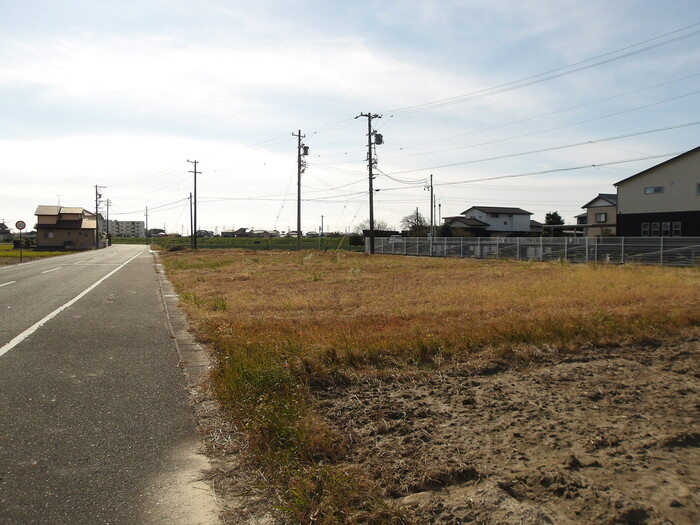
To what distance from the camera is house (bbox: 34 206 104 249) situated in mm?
71625

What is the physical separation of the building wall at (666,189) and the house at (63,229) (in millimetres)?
67048

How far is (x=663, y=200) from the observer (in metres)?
37.2

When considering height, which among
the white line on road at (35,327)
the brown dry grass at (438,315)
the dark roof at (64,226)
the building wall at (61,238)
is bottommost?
the white line on road at (35,327)

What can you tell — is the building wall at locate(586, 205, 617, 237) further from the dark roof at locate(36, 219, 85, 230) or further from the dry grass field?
the dark roof at locate(36, 219, 85, 230)

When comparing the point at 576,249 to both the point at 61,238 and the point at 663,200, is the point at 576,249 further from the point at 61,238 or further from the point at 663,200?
the point at 61,238

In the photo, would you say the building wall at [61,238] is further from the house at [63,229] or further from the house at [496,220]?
the house at [496,220]

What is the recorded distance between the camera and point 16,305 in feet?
39.1

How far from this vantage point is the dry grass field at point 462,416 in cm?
318

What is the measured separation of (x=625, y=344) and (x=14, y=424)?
24.3 feet

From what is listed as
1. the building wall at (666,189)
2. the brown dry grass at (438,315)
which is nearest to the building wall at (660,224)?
the building wall at (666,189)

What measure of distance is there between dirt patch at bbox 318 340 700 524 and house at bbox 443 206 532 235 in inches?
2650

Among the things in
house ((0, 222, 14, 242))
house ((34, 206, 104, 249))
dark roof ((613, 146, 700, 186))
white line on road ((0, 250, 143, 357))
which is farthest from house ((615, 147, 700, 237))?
house ((0, 222, 14, 242))

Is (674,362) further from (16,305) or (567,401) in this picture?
(16,305)

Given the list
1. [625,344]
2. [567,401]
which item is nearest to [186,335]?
[567,401]
